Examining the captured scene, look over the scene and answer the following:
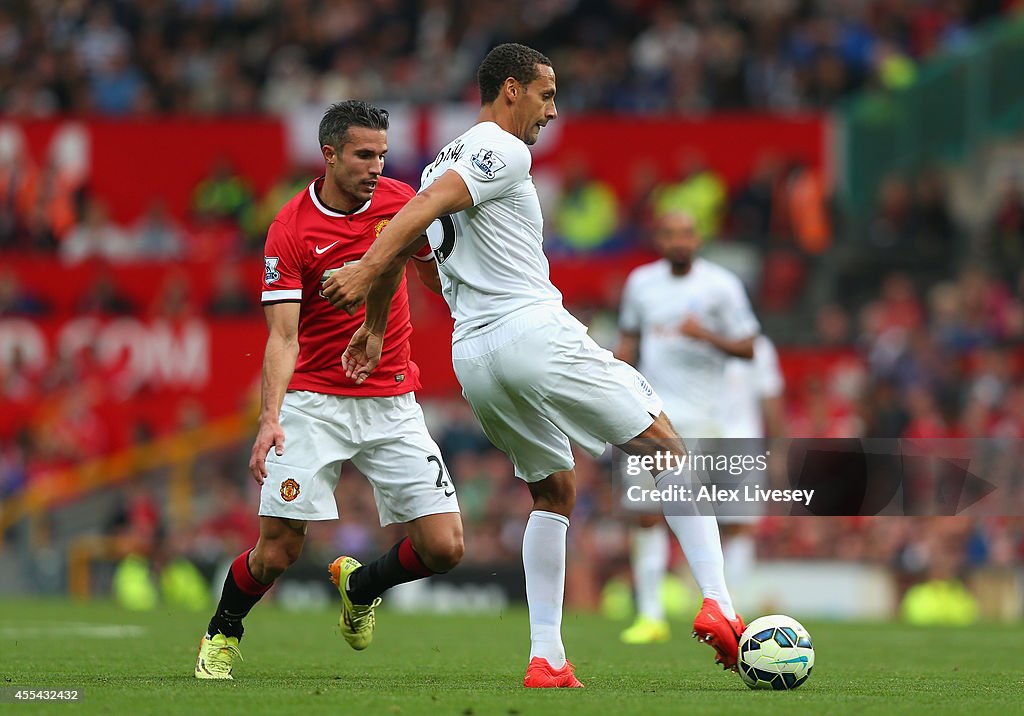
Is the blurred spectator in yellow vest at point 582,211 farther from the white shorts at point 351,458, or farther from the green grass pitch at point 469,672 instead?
the white shorts at point 351,458

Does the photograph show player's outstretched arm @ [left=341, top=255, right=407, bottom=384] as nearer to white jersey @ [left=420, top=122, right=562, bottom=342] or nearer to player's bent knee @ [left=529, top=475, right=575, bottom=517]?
white jersey @ [left=420, top=122, right=562, bottom=342]

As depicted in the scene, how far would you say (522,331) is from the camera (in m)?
7.30

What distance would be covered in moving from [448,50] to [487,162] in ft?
61.5

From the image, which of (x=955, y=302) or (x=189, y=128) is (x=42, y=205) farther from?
(x=955, y=302)

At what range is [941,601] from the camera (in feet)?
54.1

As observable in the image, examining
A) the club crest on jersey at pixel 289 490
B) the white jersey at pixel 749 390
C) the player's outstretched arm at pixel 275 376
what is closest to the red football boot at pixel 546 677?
the club crest on jersey at pixel 289 490

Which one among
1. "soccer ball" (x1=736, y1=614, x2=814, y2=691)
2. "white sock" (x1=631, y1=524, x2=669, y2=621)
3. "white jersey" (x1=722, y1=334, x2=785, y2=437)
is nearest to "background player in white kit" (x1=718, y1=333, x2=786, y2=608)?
"white jersey" (x1=722, y1=334, x2=785, y2=437)

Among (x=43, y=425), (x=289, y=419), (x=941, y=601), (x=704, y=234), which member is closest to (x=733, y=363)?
(x=941, y=601)

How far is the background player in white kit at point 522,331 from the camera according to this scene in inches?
287

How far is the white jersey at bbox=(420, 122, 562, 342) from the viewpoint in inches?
284

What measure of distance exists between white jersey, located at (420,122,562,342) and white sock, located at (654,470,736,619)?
104cm

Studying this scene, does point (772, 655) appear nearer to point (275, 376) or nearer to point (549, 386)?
point (549, 386)

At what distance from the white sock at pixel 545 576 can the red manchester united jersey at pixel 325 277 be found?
99 cm

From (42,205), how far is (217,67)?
374cm
